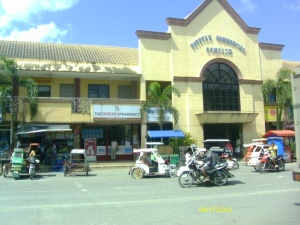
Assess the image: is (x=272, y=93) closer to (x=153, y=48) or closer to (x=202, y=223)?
(x=153, y=48)

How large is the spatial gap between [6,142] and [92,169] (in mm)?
6609

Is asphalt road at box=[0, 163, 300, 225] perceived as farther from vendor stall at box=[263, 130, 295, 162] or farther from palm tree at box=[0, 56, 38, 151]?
vendor stall at box=[263, 130, 295, 162]

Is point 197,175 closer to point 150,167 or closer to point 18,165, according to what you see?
point 150,167

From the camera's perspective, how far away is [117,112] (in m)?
24.3

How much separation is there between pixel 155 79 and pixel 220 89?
19.0 ft

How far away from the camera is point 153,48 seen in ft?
87.4

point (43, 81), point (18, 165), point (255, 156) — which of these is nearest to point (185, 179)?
point (255, 156)

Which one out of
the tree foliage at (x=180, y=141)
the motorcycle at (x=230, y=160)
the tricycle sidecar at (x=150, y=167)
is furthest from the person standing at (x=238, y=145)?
the tricycle sidecar at (x=150, y=167)

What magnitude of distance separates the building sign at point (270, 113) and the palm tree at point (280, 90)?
0.95 m

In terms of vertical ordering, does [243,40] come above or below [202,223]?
above

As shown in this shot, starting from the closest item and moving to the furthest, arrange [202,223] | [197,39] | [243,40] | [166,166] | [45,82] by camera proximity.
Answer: [202,223], [166,166], [45,82], [197,39], [243,40]

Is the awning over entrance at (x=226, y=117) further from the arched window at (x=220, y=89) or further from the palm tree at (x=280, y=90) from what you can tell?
the palm tree at (x=280, y=90)

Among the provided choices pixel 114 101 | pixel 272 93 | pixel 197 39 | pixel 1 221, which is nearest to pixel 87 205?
pixel 1 221

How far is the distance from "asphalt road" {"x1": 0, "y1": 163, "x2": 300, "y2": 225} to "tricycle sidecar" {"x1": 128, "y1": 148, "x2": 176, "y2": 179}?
2847mm
